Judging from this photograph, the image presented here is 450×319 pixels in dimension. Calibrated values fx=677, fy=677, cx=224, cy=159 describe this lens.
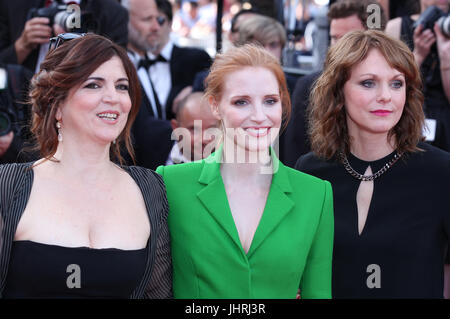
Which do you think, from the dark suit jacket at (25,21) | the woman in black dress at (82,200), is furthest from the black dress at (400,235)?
the dark suit jacket at (25,21)

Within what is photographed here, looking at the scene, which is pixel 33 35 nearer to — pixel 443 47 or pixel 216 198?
pixel 216 198

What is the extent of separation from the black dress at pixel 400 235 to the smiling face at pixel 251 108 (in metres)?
0.55

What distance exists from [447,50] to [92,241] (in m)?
2.68

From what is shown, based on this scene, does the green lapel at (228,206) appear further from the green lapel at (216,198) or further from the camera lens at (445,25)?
the camera lens at (445,25)

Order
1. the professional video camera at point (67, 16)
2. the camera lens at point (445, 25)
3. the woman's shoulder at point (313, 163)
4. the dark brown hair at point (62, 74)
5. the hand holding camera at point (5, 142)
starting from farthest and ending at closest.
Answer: the camera lens at point (445, 25) < the professional video camera at point (67, 16) < the hand holding camera at point (5, 142) < the woman's shoulder at point (313, 163) < the dark brown hair at point (62, 74)

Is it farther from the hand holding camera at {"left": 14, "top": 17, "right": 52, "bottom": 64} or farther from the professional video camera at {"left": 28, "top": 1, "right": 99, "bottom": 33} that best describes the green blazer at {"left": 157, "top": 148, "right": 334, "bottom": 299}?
the hand holding camera at {"left": 14, "top": 17, "right": 52, "bottom": 64}

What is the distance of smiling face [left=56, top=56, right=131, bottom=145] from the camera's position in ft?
8.16

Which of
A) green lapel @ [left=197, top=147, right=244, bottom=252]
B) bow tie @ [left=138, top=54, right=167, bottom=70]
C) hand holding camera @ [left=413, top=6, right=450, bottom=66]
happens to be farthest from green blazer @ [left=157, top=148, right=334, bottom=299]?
bow tie @ [left=138, top=54, right=167, bottom=70]

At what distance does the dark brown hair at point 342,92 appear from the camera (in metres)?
2.94

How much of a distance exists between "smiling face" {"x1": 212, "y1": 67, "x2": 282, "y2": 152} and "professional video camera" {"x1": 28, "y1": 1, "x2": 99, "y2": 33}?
1067 millimetres

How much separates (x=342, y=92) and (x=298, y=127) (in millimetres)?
915

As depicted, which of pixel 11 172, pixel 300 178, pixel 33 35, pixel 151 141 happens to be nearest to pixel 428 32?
pixel 151 141

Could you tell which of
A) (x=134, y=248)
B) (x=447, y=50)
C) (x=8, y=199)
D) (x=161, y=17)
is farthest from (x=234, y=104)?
(x=161, y=17)
